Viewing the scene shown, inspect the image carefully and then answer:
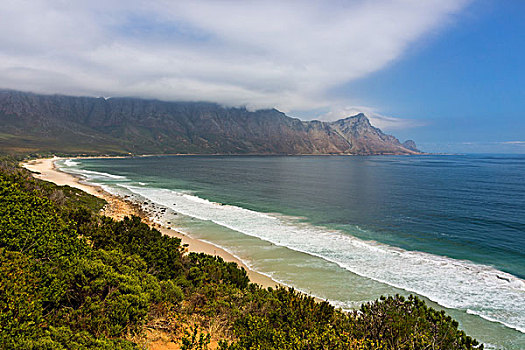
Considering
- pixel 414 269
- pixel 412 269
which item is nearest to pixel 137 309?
pixel 412 269

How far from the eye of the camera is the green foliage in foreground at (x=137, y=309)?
20.6 feet

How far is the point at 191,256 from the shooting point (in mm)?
15531

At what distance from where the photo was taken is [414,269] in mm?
20734

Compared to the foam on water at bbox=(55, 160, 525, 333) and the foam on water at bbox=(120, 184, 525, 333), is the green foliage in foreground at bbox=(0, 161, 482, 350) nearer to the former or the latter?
the foam on water at bbox=(55, 160, 525, 333)

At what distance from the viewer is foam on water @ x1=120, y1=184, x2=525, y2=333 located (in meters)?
15.9

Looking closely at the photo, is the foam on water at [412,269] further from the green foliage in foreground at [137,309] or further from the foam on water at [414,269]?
the green foliage in foreground at [137,309]

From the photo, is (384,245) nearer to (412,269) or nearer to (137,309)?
(412,269)

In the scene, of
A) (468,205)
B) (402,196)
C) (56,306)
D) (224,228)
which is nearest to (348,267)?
(224,228)

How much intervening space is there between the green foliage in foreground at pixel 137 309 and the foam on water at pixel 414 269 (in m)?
7.51

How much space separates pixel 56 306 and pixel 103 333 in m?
1.69

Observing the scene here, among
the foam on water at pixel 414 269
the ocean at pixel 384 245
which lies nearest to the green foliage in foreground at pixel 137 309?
the ocean at pixel 384 245

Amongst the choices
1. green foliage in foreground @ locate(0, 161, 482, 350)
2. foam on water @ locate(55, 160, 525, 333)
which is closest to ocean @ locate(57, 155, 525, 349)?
foam on water @ locate(55, 160, 525, 333)

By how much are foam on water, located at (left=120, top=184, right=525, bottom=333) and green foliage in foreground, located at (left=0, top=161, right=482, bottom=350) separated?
7.51m

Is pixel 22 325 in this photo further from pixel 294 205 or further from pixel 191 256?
pixel 294 205
